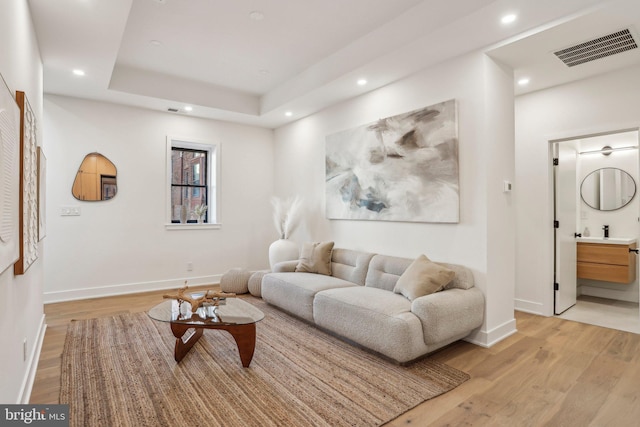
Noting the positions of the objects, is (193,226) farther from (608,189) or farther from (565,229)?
(608,189)

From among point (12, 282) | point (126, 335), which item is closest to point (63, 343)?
point (126, 335)

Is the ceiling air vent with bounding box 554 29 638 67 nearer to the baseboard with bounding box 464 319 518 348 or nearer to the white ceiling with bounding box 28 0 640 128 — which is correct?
the white ceiling with bounding box 28 0 640 128

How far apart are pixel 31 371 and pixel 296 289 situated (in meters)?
2.22

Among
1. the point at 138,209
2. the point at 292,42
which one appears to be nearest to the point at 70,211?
the point at 138,209

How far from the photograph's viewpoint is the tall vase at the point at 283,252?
5301mm

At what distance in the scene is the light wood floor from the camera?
2.06 meters

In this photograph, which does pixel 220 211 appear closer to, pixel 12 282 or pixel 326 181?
pixel 326 181

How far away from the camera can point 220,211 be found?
5.84m

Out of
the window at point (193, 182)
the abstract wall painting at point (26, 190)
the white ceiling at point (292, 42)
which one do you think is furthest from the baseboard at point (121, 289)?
the white ceiling at point (292, 42)

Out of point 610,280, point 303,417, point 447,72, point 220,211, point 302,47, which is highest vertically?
point 302,47

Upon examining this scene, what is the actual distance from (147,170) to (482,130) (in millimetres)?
4544

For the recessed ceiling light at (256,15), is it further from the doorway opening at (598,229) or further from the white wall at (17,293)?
the doorway opening at (598,229)

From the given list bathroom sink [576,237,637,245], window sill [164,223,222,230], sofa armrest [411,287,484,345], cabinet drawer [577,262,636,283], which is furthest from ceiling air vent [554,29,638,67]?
window sill [164,223,222,230]

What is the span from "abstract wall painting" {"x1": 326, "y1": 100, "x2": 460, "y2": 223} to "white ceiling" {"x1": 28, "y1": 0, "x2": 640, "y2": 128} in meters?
0.57
